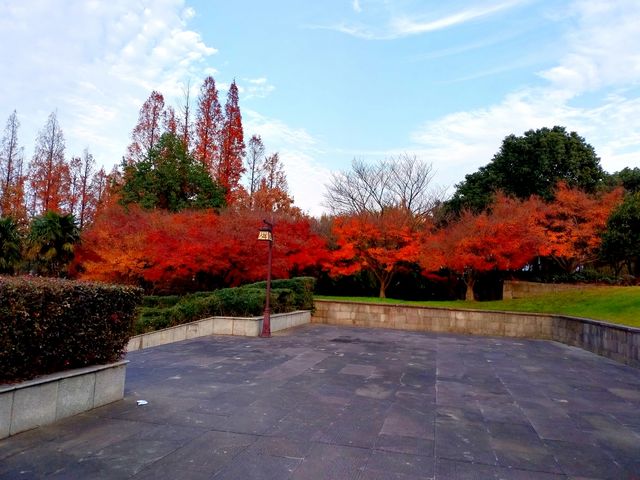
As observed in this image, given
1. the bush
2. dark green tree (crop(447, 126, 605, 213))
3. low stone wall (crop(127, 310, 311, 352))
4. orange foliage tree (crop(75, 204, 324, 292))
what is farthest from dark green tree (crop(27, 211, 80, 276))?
dark green tree (crop(447, 126, 605, 213))

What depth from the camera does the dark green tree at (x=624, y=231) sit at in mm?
17750

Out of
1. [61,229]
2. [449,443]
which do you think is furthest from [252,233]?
[449,443]

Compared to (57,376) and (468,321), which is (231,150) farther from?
(57,376)

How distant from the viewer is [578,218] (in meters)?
22.7

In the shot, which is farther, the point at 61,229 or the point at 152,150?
the point at 152,150

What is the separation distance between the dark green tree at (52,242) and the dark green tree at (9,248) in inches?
21.8

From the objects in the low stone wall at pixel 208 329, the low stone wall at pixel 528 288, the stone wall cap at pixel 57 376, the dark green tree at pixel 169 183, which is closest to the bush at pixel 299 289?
the low stone wall at pixel 208 329

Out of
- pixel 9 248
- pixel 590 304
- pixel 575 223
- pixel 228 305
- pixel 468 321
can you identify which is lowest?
pixel 468 321

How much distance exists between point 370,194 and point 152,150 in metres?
14.6

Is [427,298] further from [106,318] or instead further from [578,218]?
[106,318]

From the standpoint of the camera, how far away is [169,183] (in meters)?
26.4

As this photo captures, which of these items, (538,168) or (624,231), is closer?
(624,231)

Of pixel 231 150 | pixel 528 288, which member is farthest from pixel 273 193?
pixel 528 288

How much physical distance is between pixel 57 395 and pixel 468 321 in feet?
48.3
